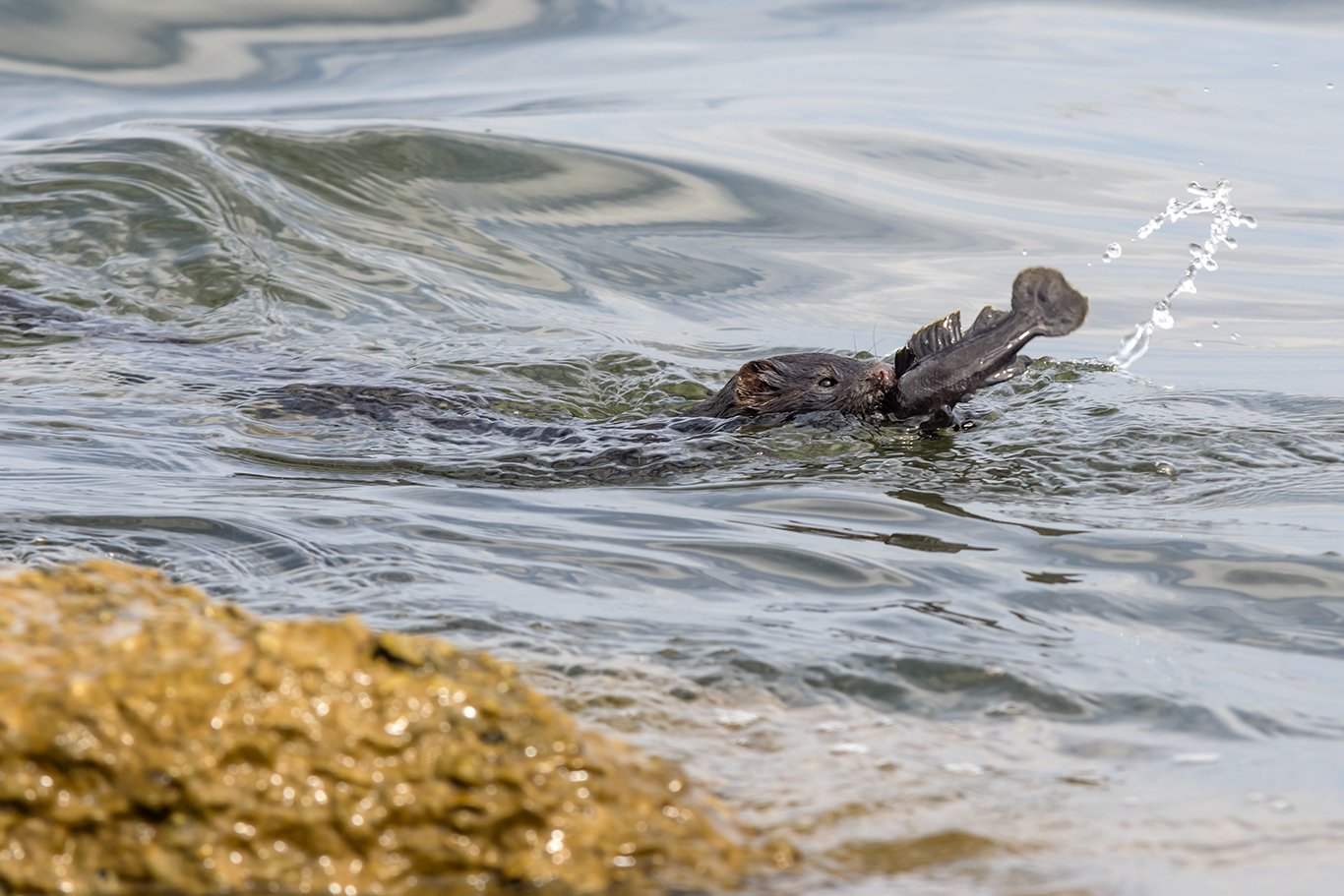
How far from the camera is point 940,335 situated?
614cm

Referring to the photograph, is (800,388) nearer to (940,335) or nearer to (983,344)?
(940,335)

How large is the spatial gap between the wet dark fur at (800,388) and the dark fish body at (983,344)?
194 mm

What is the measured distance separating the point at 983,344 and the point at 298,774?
12.4ft

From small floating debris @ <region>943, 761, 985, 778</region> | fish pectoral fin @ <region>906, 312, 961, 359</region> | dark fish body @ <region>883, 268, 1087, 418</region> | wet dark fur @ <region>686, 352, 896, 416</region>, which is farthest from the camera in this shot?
wet dark fur @ <region>686, 352, 896, 416</region>

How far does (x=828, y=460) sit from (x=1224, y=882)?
3381mm

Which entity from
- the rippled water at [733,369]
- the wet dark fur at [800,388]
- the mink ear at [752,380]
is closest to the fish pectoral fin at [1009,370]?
the rippled water at [733,369]

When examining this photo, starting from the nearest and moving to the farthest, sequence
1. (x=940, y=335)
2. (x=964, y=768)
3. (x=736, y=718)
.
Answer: (x=964, y=768) → (x=736, y=718) → (x=940, y=335)

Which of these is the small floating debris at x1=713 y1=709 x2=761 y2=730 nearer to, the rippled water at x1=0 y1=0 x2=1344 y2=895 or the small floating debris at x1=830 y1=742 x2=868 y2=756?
the rippled water at x1=0 y1=0 x2=1344 y2=895

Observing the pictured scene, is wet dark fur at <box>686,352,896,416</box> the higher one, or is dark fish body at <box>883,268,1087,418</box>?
dark fish body at <box>883,268,1087,418</box>

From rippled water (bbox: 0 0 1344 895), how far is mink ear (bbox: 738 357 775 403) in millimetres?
172

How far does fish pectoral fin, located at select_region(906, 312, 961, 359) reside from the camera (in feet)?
20.1

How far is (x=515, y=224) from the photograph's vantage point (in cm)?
1066

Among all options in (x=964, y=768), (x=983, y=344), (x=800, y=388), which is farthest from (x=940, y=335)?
(x=964, y=768)

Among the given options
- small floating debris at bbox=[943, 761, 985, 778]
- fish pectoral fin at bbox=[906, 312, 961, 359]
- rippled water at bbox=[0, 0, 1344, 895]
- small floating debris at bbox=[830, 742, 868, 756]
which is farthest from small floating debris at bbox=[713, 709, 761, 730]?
fish pectoral fin at bbox=[906, 312, 961, 359]
